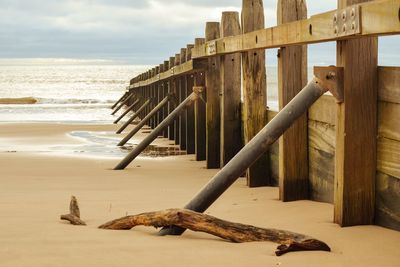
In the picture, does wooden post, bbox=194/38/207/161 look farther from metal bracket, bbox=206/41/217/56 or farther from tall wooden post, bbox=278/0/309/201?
tall wooden post, bbox=278/0/309/201

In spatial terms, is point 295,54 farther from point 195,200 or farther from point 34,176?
point 34,176

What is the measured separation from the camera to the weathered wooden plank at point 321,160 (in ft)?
15.6

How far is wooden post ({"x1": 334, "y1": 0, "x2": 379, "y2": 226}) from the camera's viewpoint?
385cm

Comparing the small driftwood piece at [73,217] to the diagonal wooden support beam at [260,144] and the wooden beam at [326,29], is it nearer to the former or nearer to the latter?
the diagonal wooden support beam at [260,144]

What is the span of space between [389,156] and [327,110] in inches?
42.0

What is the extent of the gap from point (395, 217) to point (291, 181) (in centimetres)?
140

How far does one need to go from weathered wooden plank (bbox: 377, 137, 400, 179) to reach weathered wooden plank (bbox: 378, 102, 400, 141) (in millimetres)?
35

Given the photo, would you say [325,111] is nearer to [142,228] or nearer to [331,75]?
[331,75]

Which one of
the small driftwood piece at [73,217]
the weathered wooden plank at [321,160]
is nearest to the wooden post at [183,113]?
the weathered wooden plank at [321,160]

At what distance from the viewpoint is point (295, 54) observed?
513 centimetres

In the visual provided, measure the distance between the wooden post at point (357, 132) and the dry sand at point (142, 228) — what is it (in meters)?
0.13

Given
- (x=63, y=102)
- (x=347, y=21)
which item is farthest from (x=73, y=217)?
(x=63, y=102)

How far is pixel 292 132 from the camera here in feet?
16.8

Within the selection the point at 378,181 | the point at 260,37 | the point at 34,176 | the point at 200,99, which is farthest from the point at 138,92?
the point at 378,181
